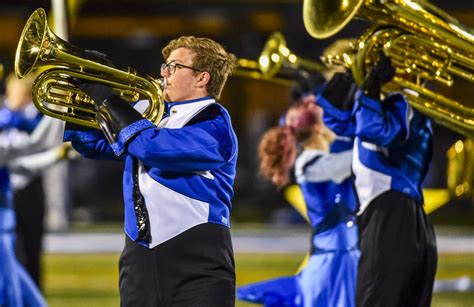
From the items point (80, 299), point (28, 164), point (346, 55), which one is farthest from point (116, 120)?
point (80, 299)

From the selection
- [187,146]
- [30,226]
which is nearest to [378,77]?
[187,146]

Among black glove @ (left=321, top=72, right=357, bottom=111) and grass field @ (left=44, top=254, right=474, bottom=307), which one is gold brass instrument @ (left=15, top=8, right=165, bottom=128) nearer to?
black glove @ (left=321, top=72, right=357, bottom=111)

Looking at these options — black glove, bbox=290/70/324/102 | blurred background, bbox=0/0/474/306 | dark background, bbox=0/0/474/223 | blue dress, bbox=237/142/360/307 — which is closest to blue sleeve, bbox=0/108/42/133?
black glove, bbox=290/70/324/102

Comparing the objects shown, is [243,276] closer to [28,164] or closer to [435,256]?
[28,164]

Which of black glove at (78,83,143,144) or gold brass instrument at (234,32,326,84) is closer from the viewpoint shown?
black glove at (78,83,143,144)

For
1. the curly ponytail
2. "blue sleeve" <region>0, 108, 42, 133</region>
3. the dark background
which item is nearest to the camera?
the curly ponytail

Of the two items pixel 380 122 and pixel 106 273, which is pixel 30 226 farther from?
pixel 380 122

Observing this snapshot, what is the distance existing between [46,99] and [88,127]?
0.84 feet

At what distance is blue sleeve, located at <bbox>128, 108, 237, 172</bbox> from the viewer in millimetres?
4062

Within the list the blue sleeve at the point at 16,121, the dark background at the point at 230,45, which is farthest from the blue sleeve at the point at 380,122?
the dark background at the point at 230,45

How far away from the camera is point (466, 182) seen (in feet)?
23.7

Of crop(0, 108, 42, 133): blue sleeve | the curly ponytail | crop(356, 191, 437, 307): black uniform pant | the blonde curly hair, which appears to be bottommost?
crop(356, 191, 437, 307): black uniform pant

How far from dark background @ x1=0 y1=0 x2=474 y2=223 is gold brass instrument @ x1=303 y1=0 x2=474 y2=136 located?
810cm

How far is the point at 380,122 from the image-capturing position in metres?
4.93
